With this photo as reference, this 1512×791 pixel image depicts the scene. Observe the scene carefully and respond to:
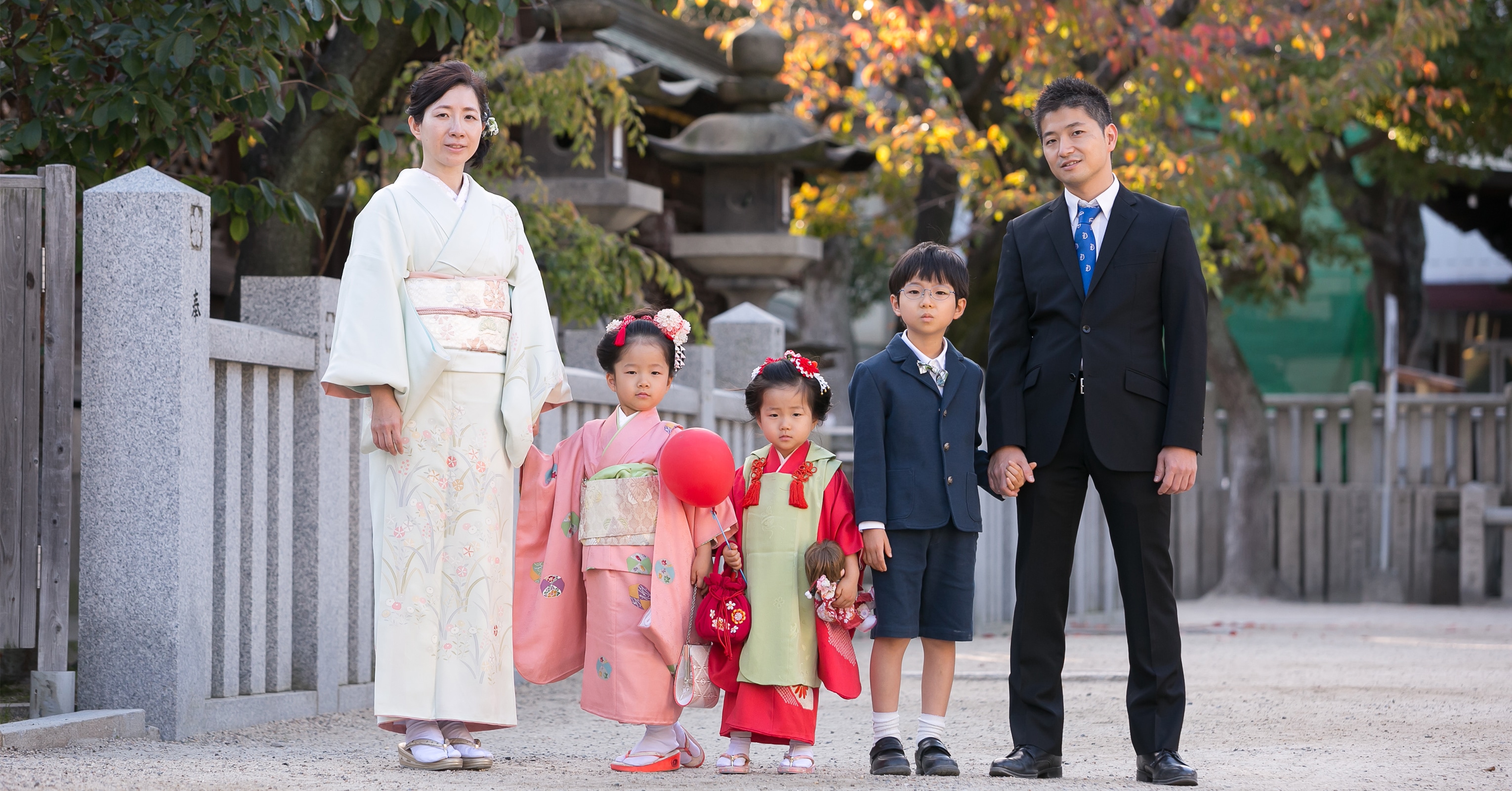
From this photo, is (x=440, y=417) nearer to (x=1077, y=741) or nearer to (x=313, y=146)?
(x=1077, y=741)

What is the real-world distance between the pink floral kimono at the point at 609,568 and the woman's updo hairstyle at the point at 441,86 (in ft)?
A: 2.93

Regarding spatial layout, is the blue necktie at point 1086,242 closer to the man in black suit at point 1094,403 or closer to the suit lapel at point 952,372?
the man in black suit at point 1094,403

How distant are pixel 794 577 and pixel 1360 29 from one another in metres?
9.86

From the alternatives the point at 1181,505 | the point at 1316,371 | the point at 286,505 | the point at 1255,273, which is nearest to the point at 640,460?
the point at 286,505

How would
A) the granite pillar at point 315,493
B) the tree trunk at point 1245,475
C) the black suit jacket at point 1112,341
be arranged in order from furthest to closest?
the tree trunk at point 1245,475 → the granite pillar at point 315,493 → the black suit jacket at point 1112,341

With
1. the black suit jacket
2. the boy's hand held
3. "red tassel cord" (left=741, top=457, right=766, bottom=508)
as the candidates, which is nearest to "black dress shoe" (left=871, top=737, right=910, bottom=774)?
the boy's hand held

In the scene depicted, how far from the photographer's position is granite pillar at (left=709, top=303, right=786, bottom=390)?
7.62 metres

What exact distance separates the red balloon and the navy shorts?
45 centimetres

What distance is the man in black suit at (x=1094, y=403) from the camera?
377 cm

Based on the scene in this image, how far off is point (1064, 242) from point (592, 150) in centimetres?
452

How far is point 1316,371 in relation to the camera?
17641 millimetres

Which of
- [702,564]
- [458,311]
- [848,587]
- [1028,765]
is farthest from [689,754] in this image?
[458,311]

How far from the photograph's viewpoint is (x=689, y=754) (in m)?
4.06

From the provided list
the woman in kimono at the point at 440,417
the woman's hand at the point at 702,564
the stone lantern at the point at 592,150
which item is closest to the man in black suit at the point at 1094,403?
the woman's hand at the point at 702,564
